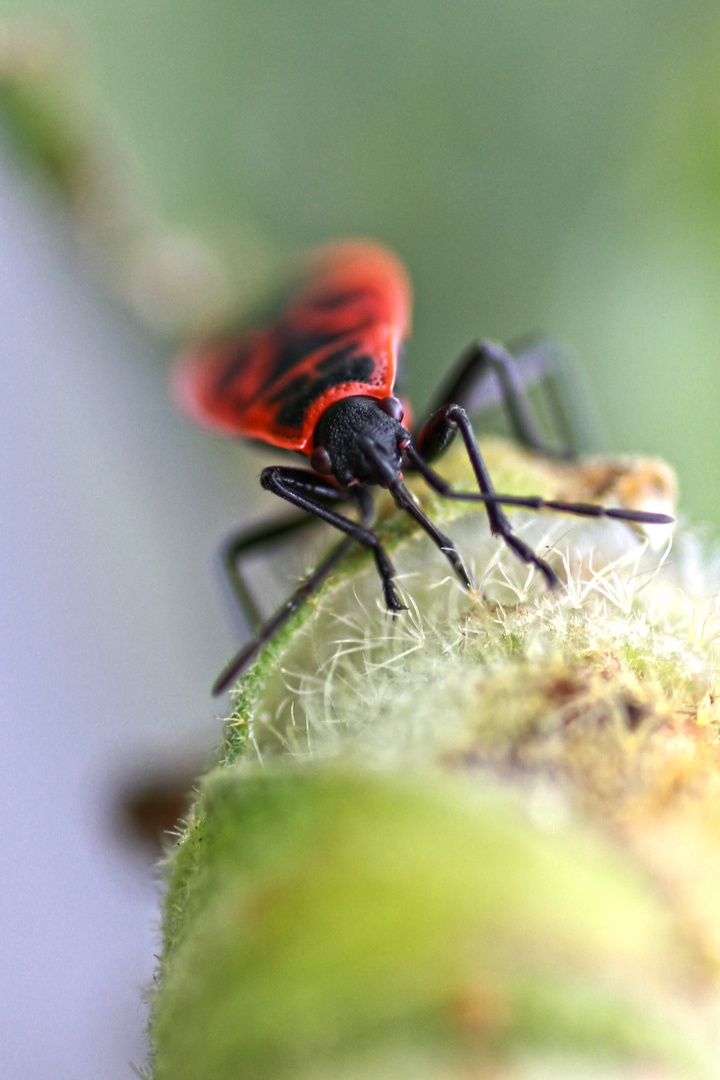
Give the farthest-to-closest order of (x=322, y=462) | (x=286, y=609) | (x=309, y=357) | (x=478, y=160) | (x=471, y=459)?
1. (x=478, y=160)
2. (x=309, y=357)
3. (x=322, y=462)
4. (x=471, y=459)
5. (x=286, y=609)

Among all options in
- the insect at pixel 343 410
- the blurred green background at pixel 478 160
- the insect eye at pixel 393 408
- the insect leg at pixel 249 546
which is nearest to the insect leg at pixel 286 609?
the insect at pixel 343 410

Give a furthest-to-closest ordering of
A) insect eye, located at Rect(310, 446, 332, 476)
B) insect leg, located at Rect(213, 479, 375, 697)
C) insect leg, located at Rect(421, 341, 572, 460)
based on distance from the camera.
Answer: insect leg, located at Rect(421, 341, 572, 460) < insect eye, located at Rect(310, 446, 332, 476) < insect leg, located at Rect(213, 479, 375, 697)

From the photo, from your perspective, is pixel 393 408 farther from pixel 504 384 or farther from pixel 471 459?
pixel 504 384

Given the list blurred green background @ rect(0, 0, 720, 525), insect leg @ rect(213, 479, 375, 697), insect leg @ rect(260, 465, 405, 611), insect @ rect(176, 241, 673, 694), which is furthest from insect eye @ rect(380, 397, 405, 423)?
blurred green background @ rect(0, 0, 720, 525)

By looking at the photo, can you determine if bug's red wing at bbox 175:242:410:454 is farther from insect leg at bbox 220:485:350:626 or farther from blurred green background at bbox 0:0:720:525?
blurred green background at bbox 0:0:720:525

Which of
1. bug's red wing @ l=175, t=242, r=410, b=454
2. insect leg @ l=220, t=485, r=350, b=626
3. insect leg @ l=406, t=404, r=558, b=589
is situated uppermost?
bug's red wing @ l=175, t=242, r=410, b=454

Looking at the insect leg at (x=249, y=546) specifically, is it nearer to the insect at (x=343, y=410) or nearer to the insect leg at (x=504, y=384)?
the insect at (x=343, y=410)

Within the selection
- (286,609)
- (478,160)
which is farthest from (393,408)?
(478,160)

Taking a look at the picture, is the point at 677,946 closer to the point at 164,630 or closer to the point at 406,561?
the point at 406,561
